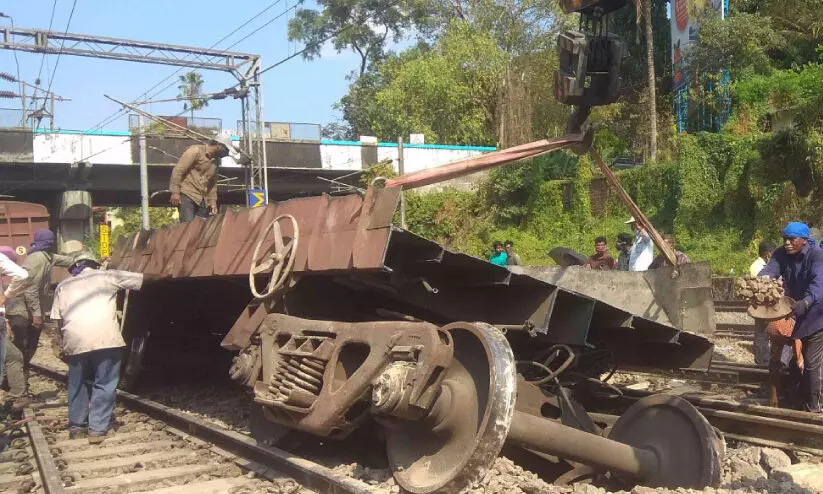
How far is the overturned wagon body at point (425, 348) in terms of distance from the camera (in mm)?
4770

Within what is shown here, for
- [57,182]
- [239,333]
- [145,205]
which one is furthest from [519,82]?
[239,333]

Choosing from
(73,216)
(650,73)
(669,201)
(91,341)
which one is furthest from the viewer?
(73,216)

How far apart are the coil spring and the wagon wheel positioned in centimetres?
59

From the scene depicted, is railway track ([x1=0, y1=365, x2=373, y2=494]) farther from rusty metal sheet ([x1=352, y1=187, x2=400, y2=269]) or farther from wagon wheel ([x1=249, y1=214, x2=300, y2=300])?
rusty metal sheet ([x1=352, y1=187, x2=400, y2=269])

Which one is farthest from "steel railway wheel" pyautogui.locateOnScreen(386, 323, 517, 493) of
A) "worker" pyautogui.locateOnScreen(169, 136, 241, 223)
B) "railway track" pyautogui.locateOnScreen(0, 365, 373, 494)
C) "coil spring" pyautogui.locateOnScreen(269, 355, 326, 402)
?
"worker" pyautogui.locateOnScreen(169, 136, 241, 223)

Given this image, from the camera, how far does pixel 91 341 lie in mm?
7363

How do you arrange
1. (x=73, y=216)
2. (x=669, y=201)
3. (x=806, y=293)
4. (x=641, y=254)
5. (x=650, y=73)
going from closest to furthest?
(x=806, y=293)
(x=641, y=254)
(x=669, y=201)
(x=650, y=73)
(x=73, y=216)

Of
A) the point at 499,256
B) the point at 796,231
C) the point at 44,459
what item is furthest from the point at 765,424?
the point at 499,256

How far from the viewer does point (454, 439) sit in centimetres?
491

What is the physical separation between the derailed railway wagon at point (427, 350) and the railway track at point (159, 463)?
0.29 m

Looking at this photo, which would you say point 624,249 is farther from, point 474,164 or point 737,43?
point 737,43

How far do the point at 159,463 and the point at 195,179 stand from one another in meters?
4.52

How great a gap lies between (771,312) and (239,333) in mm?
4136

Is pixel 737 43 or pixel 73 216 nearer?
pixel 737 43
